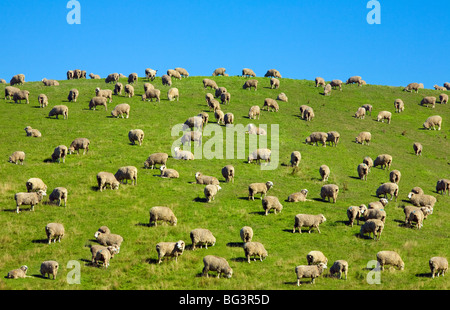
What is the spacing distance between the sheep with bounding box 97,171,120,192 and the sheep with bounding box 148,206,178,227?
24.5ft

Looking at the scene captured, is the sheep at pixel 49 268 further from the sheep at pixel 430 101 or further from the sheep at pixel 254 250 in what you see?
the sheep at pixel 430 101

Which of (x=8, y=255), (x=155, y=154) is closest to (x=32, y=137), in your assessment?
(x=155, y=154)

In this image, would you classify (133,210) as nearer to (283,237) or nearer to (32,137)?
(283,237)

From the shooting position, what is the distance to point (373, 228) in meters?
30.5

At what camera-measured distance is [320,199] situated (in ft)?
127

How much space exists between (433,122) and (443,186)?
89.9 feet

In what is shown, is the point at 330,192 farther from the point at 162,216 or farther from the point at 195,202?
the point at 162,216

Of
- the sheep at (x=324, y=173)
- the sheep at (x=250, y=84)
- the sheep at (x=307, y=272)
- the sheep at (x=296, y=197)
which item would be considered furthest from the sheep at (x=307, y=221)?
the sheep at (x=250, y=84)

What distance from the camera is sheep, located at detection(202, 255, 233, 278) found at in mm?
24370

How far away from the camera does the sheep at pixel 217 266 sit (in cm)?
2437

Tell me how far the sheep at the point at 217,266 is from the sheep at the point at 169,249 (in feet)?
7.11

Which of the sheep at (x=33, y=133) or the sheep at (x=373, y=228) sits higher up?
the sheep at (x=33, y=133)

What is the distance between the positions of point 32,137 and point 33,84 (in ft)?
97.3

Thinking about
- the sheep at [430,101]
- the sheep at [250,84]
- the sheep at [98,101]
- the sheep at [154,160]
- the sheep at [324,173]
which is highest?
the sheep at [250,84]
